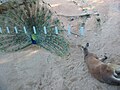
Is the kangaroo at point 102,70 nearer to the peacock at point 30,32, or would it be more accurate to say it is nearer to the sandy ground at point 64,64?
the sandy ground at point 64,64

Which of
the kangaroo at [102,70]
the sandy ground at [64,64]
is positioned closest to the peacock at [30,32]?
the sandy ground at [64,64]

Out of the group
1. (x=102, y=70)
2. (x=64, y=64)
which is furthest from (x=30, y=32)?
(x=102, y=70)

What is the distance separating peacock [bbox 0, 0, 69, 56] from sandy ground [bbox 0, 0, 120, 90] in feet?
0.43

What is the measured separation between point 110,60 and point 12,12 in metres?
2.08

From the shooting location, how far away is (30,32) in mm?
4301

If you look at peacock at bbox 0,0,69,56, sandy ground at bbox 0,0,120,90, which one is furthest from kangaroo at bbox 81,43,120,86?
peacock at bbox 0,0,69,56

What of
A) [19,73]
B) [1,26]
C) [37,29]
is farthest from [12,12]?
[19,73]

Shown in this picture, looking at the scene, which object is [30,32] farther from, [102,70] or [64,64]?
[102,70]

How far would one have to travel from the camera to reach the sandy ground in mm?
→ 3592

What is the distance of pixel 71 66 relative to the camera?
390cm

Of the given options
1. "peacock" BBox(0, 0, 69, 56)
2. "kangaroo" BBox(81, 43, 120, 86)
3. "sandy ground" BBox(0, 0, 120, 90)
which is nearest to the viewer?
"kangaroo" BBox(81, 43, 120, 86)

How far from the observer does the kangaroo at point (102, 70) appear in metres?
3.19

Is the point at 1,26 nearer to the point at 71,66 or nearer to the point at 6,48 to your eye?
the point at 6,48

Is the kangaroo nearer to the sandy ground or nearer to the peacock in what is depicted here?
the sandy ground
